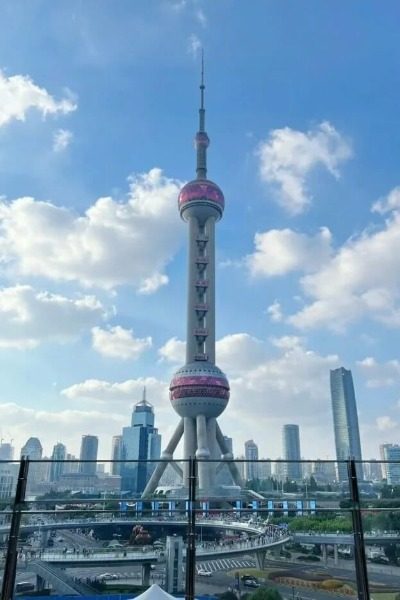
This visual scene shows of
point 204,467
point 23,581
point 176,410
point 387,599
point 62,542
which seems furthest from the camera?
point 176,410

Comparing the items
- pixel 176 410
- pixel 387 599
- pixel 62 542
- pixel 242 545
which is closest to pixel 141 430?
pixel 176 410

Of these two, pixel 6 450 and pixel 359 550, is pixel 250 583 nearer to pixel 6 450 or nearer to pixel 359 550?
pixel 359 550

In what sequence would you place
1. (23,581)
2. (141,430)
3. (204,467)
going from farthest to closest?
1. (141,430)
2. (204,467)
3. (23,581)

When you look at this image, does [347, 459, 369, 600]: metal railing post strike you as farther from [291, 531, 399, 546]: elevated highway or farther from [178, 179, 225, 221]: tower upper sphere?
[178, 179, 225, 221]: tower upper sphere

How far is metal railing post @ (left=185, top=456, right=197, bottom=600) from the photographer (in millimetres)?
7094

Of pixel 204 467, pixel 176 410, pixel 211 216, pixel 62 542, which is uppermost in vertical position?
pixel 211 216

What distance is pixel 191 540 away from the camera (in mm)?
7227

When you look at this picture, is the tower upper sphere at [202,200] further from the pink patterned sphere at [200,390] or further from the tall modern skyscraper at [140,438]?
the tall modern skyscraper at [140,438]

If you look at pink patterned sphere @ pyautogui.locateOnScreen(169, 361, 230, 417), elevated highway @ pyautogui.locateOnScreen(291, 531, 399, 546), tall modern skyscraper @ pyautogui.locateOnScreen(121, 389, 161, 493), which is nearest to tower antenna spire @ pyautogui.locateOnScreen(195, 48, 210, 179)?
pink patterned sphere @ pyautogui.locateOnScreen(169, 361, 230, 417)

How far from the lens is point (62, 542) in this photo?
50.1 meters

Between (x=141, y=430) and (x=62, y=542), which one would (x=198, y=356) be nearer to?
(x=62, y=542)

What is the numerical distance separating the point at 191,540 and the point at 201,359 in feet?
200

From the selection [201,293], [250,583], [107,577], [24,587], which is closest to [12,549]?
[24,587]

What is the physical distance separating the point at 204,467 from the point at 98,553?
32982 millimetres
